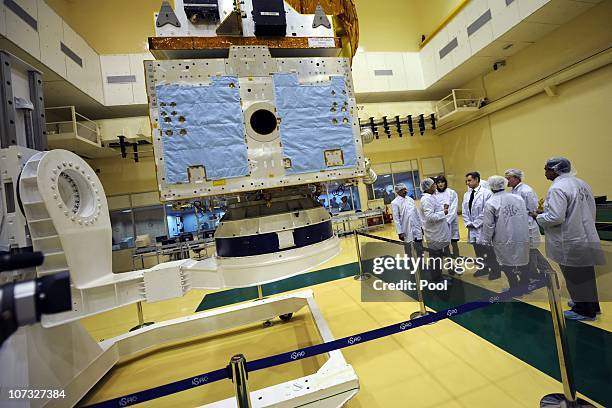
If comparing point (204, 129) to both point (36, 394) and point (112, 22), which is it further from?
point (112, 22)

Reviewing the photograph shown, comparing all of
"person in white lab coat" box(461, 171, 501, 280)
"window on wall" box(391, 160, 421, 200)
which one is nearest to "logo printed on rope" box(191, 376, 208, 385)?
"person in white lab coat" box(461, 171, 501, 280)

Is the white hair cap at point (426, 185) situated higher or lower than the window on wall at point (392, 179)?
lower

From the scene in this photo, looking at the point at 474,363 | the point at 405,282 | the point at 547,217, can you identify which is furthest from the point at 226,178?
the point at 405,282

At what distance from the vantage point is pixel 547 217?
10.6ft

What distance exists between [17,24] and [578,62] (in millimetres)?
13426

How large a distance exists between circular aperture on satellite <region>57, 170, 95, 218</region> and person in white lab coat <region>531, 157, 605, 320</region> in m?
4.77

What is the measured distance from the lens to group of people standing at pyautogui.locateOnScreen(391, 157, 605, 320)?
316 cm

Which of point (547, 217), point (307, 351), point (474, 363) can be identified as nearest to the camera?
point (307, 351)

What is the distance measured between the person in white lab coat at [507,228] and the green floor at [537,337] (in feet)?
1.38

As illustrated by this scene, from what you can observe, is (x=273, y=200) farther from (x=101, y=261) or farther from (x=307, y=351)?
(x=101, y=261)

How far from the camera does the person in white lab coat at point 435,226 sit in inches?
193

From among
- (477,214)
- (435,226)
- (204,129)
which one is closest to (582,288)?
(477,214)

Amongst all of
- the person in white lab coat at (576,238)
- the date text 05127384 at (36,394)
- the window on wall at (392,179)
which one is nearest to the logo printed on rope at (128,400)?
the date text 05127384 at (36,394)

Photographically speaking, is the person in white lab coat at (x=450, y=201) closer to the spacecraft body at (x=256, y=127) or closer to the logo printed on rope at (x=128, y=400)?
the spacecraft body at (x=256, y=127)
